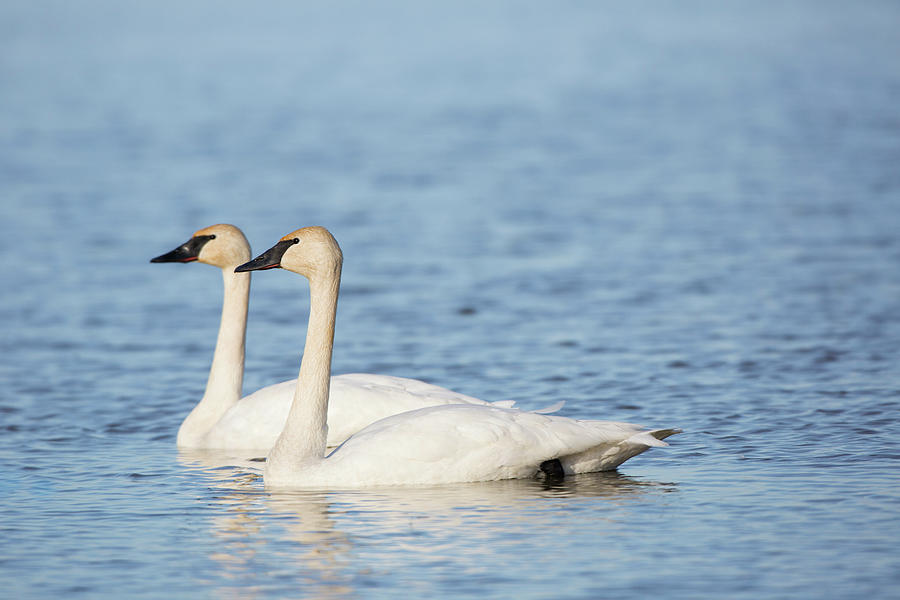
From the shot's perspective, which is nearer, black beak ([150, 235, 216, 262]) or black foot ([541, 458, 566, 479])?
black foot ([541, 458, 566, 479])

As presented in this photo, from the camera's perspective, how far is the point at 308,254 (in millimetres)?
8930

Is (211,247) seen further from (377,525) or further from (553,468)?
(377,525)

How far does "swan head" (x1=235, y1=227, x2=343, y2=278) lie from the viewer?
892 centimetres

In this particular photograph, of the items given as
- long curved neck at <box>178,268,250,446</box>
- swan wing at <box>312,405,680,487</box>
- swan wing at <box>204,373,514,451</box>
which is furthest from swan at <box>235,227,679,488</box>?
long curved neck at <box>178,268,250,446</box>

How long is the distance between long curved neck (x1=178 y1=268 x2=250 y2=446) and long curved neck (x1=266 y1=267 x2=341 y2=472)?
1.77 metres

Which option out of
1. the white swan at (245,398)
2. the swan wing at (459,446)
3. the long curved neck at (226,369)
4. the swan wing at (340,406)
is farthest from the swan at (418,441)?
the long curved neck at (226,369)

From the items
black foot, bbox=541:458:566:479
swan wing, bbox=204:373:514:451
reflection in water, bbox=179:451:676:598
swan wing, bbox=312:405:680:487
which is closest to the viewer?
reflection in water, bbox=179:451:676:598

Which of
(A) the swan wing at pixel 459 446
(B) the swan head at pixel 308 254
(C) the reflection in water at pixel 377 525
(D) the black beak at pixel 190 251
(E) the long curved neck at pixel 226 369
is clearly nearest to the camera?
(C) the reflection in water at pixel 377 525

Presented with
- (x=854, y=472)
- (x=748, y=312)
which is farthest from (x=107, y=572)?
(x=748, y=312)

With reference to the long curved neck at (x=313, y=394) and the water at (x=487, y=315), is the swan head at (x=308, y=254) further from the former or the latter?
the water at (x=487, y=315)

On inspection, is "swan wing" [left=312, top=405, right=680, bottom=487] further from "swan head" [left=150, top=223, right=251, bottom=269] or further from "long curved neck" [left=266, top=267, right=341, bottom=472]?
"swan head" [left=150, top=223, right=251, bottom=269]

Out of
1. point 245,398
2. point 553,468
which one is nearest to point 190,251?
point 245,398

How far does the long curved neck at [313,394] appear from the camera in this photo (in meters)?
→ 8.73

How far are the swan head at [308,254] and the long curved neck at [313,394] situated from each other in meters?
0.06
